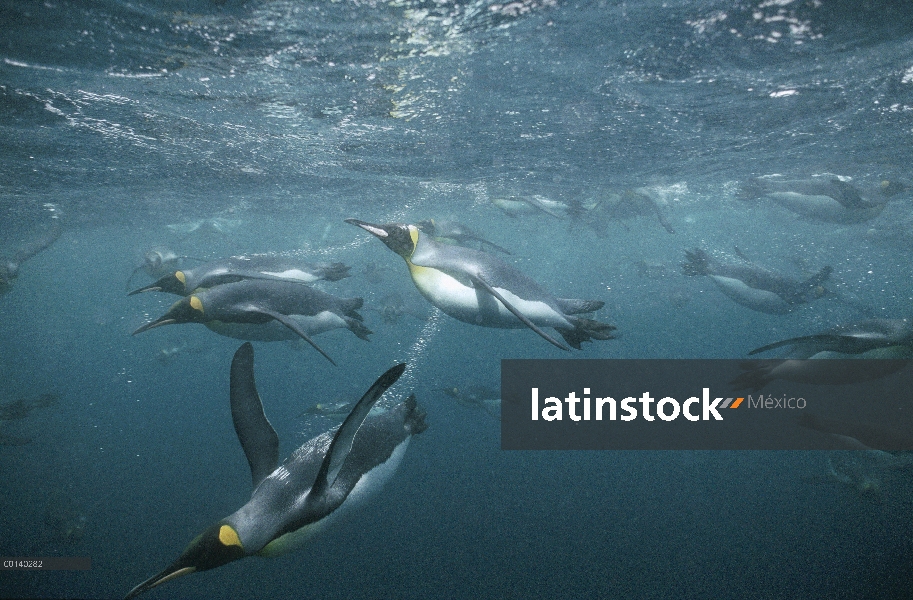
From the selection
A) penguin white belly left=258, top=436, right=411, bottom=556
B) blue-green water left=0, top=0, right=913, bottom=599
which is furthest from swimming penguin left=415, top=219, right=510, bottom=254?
penguin white belly left=258, top=436, right=411, bottom=556

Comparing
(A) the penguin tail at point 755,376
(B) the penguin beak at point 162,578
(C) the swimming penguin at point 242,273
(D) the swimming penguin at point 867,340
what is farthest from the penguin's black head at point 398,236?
(A) the penguin tail at point 755,376

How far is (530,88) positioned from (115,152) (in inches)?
433

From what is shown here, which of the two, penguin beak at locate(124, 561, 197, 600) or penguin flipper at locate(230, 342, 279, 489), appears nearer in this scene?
penguin beak at locate(124, 561, 197, 600)

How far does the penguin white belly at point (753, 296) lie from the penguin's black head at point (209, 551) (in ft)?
32.9

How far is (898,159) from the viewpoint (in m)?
13.3

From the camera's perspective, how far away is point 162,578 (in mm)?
1950

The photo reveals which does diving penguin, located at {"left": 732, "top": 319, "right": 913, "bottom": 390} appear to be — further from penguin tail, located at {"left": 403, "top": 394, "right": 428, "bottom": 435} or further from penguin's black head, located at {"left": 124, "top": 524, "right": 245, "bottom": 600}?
penguin's black head, located at {"left": 124, "top": 524, "right": 245, "bottom": 600}

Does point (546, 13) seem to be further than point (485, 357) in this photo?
No

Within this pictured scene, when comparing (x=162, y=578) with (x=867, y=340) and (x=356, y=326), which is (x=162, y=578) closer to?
(x=356, y=326)

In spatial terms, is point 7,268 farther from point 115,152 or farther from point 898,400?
point 898,400

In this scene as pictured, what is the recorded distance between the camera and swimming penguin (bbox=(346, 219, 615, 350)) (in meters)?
3.90

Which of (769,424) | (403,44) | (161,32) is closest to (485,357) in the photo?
(769,424)

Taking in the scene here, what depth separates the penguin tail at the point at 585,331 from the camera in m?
3.77

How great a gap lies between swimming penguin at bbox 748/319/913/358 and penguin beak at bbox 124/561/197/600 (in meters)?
5.05
